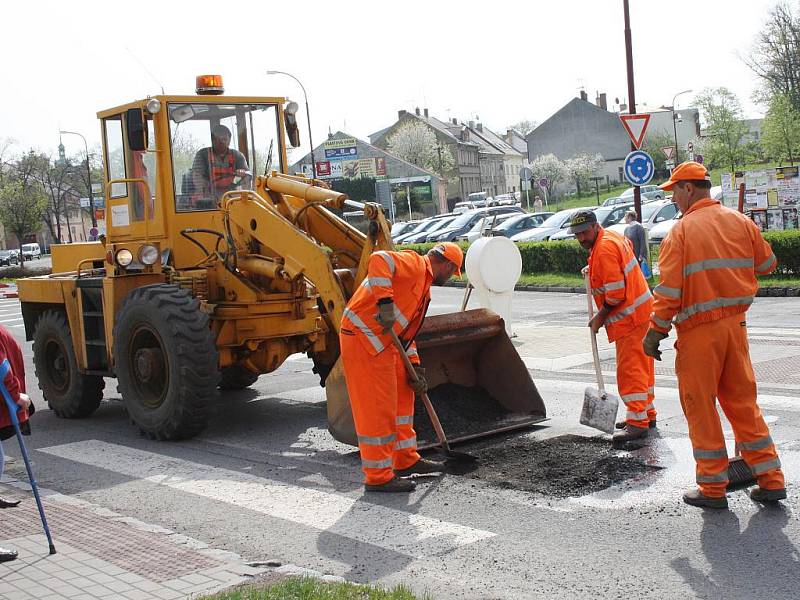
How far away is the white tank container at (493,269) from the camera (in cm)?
1335

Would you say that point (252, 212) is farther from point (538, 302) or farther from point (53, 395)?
point (538, 302)

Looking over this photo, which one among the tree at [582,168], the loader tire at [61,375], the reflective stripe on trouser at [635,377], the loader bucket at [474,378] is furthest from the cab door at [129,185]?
the tree at [582,168]

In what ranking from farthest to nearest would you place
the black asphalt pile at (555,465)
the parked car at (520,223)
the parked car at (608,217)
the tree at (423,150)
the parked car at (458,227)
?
1. the tree at (423,150)
2. the parked car at (458,227)
3. the parked car at (520,223)
4. the parked car at (608,217)
5. the black asphalt pile at (555,465)

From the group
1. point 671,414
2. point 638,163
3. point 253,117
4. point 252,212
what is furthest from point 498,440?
point 638,163

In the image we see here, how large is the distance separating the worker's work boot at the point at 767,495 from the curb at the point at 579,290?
12.1 meters

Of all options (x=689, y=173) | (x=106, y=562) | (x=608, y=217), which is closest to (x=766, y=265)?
(x=689, y=173)

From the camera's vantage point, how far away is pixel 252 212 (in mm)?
8992

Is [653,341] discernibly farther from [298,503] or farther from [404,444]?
[298,503]

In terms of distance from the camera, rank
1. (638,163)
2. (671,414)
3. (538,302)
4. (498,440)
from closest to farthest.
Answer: (498,440)
(671,414)
(638,163)
(538,302)

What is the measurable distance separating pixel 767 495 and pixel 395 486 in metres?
2.31

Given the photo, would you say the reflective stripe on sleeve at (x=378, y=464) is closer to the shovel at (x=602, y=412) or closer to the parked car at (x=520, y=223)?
the shovel at (x=602, y=412)

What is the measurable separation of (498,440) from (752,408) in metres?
2.54

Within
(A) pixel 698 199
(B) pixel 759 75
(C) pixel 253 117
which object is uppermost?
(B) pixel 759 75

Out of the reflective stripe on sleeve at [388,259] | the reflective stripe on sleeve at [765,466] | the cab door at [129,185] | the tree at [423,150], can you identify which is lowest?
the reflective stripe on sleeve at [765,466]
